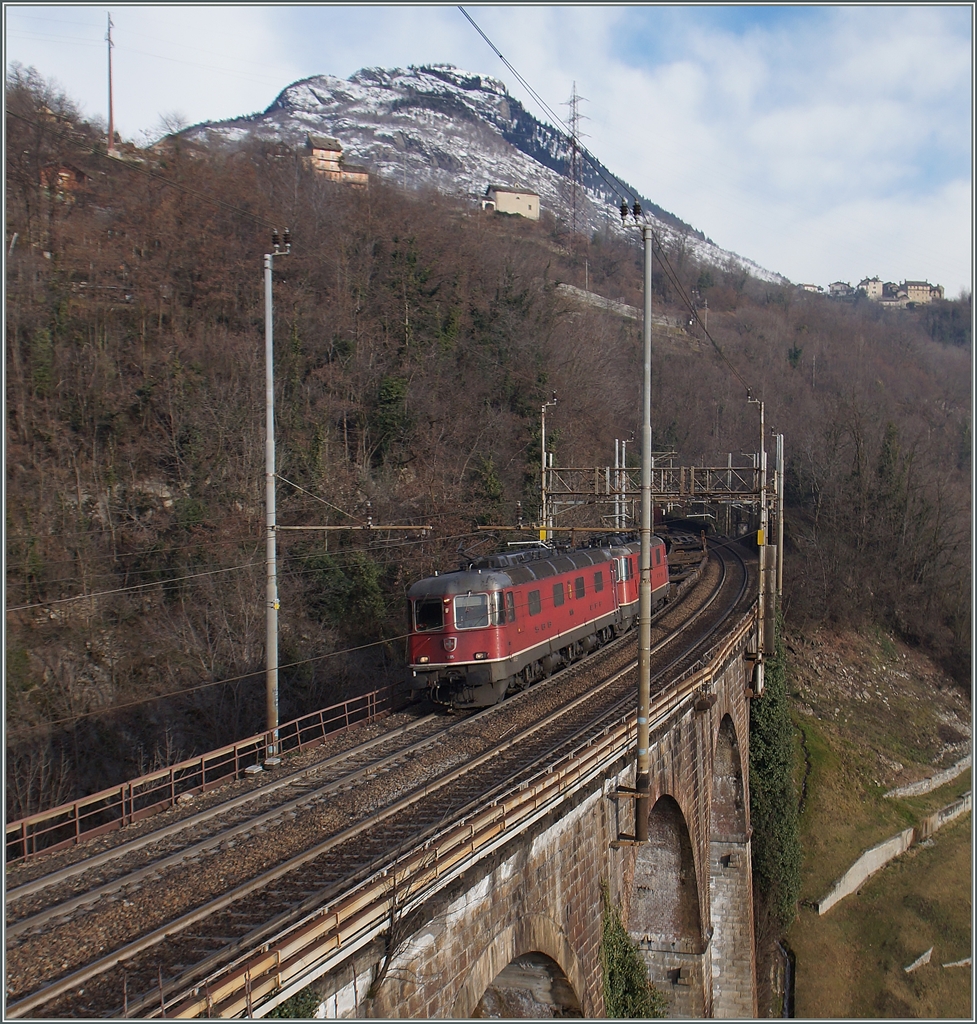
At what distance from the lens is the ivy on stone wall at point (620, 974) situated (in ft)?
44.5

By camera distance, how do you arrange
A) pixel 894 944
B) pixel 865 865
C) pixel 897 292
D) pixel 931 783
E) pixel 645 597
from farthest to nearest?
pixel 897 292 → pixel 931 783 → pixel 865 865 → pixel 894 944 → pixel 645 597

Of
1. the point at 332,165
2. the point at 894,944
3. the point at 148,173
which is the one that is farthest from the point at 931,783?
the point at 332,165

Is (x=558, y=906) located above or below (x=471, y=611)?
below

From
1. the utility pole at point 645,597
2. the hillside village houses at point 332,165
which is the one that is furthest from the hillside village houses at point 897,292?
the utility pole at point 645,597

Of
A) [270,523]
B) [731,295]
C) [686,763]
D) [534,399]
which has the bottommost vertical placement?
[686,763]

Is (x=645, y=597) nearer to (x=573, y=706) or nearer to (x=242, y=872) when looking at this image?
(x=573, y=706)

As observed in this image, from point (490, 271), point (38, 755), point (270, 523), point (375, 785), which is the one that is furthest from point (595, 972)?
point (490, 271)

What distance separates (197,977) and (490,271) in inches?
1779

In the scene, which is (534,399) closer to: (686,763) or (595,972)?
(686,763)

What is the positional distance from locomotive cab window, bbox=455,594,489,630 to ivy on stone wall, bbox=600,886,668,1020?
6.24 meters

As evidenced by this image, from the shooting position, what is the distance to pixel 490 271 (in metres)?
48.9

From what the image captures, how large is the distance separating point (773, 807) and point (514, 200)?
331 feet

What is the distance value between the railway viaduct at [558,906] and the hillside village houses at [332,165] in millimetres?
39763

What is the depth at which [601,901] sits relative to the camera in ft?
44.3
